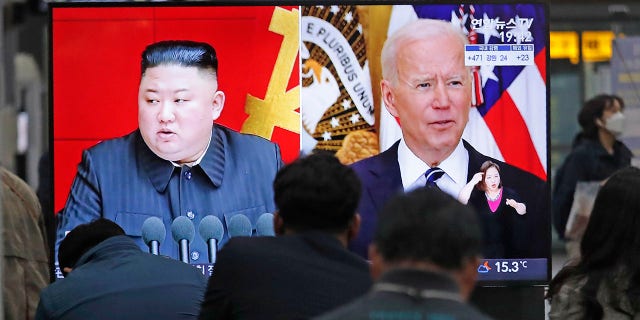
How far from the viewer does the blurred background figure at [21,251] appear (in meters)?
7.21

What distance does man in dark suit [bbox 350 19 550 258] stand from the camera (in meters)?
6.55

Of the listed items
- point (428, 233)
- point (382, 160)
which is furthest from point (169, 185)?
point (428, 233)

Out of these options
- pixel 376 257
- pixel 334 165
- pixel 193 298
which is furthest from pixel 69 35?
pixel 376 257

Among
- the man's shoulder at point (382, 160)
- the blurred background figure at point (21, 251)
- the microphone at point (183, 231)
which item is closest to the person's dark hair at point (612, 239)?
the man's shoulder at point (382, 160)

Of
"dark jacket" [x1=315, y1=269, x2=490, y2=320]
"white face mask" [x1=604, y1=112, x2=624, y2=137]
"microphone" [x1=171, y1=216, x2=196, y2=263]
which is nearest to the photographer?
"dark jacket" [x1=315, y1=269, x2=490, y2=320]

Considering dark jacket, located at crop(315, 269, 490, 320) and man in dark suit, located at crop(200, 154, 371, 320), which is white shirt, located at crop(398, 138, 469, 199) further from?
dark jacket, located at crop(315, 269, 490, 320)

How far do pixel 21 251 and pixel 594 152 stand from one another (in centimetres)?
556

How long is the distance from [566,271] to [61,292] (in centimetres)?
216

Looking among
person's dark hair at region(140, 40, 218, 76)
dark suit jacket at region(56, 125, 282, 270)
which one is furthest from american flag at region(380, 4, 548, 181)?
person's dark hair at region(140, 40, 218, 76)

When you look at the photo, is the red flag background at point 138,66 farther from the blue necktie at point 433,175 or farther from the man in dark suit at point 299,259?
the man in dark suit at point 299,259

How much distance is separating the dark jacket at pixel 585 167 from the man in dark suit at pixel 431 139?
15.4 feet

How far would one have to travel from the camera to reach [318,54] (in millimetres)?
6523

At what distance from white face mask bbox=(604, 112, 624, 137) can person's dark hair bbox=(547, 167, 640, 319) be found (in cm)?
527

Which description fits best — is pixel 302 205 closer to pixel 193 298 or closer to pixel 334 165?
pixel 334 165
